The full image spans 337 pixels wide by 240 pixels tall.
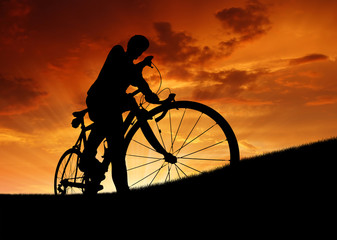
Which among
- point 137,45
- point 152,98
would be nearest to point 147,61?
point 137,45

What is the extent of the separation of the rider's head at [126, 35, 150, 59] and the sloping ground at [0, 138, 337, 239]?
90.7 inches

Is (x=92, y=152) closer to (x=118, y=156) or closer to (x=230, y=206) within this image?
(x=118, y=156)

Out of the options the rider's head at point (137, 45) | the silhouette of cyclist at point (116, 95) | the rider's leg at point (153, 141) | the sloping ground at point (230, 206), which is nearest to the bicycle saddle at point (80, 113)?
the silhouette of cyclist at point (116, 95)

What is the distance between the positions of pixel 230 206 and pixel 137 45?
2921 millimetres

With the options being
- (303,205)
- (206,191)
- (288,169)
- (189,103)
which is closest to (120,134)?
(189,103)

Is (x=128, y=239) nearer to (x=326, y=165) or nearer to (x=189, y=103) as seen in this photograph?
(x=189, y=103)

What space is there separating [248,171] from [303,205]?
1.61 m

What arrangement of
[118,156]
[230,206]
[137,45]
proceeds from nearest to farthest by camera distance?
1. [230,206]
2. [137,45]
3. [118,156]

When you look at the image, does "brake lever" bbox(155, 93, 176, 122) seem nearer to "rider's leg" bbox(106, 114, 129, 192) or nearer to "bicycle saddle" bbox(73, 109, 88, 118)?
"rider's leg" bbox(106, 114, 129, 192)

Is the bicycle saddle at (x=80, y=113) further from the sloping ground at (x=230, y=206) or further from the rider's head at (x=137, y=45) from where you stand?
the rider's head at (x=137, y=45)

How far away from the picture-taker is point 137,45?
607 cm

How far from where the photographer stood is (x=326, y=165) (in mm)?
5836

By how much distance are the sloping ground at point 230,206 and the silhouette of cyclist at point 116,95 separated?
0.72 metres

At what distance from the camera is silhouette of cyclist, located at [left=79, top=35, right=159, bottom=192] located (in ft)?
19.9
